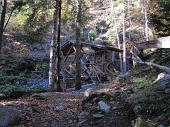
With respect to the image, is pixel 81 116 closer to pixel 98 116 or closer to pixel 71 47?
pixel 98 116

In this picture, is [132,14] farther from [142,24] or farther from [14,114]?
[14,114]

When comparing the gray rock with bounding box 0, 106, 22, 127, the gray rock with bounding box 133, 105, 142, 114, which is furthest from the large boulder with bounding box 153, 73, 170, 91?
the gray rock with bounding box 0, 106, 22, 127

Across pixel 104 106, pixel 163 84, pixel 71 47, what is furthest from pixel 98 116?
pixel 71 47

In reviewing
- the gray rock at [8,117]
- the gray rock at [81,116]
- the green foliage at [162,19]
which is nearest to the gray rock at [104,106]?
the gray rock at [81,116]

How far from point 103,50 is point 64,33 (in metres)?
22.9

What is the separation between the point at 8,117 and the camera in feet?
29.4

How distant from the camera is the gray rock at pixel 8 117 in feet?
28.8

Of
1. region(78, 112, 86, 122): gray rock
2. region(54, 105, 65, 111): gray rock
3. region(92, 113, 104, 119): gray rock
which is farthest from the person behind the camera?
region(54, 105, 65, 111): gray rock

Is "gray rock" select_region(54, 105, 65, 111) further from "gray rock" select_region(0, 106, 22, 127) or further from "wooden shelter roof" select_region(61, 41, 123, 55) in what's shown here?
"wooden shelter roof" select_region(61, 41, 123, 55)

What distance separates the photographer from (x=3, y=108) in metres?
9.10

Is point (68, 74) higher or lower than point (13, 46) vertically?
lower

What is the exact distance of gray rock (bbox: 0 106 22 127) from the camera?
8.77 metres

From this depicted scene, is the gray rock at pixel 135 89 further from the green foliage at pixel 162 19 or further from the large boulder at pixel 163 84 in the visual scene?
the green foliage at pixel 162 19

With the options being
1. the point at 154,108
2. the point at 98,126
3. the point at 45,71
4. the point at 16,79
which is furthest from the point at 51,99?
the point at 45,71
